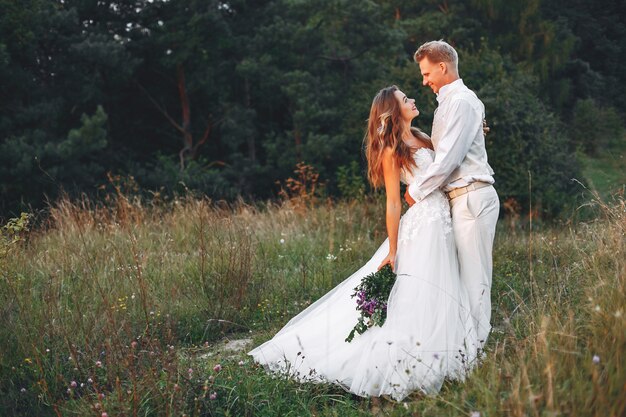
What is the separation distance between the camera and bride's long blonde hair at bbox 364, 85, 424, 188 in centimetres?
439

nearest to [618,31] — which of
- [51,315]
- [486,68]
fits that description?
[486,68]

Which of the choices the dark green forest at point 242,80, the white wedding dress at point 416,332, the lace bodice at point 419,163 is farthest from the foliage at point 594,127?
the white wedding dress at point 416,332

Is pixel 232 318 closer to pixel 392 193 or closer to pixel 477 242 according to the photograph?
pixel 392 193

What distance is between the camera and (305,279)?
22.6 ft

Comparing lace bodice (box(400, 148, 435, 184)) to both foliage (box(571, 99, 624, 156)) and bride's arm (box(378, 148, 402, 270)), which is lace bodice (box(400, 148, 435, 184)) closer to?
bride's arm (box(378, 148, 402, 270))

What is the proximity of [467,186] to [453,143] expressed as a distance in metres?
0.34

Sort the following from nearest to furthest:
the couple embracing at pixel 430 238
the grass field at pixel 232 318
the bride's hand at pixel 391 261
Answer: the grass field at pixel 232 318
the couple embracing at pixel 430 238
the bride's hand at pixel 391 261

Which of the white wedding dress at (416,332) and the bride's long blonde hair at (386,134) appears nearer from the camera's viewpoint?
the white wedding dress at (416,332)

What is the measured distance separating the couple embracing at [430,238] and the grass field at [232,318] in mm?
235

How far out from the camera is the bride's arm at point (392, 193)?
4.33 metres

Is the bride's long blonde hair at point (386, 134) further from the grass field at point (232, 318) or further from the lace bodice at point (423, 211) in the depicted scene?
the grass field at point (232, 318)


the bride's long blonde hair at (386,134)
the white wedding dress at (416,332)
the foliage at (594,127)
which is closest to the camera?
the white wedding dress at (416,332)

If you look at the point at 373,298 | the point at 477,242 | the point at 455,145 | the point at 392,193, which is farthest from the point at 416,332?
the point at 455,145

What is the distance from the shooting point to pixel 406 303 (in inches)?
170
